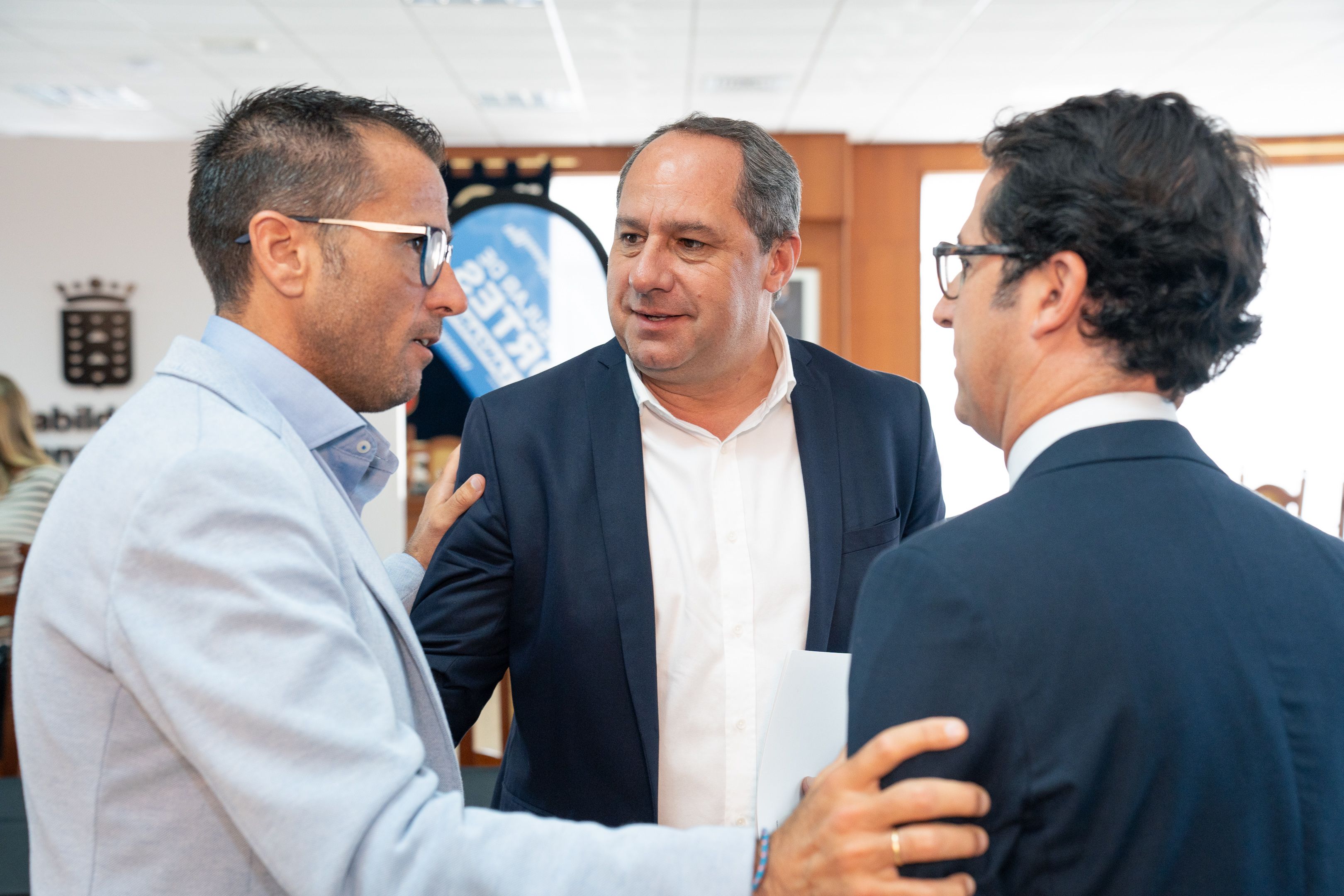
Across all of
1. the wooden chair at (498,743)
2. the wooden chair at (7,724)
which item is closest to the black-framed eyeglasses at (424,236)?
the wooden chair at (498,743)

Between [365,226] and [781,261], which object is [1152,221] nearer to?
[365,226]

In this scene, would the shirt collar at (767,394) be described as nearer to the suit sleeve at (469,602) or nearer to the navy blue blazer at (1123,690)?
the suit sleeve at (469,602)

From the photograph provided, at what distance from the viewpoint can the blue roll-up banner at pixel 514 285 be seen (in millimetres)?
4418

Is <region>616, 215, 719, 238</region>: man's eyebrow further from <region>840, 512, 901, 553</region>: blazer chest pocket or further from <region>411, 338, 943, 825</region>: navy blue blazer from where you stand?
<region>840, 512, 901, 553</region>: blazer chest pocket

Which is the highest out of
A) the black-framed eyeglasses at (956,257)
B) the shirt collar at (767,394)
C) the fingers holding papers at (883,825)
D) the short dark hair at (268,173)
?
the short dark hair at (268,173)

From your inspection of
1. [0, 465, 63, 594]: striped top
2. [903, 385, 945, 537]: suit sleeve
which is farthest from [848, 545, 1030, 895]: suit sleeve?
[0, 465, 63, 594]: striped top

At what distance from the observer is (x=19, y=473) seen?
15.4 feet

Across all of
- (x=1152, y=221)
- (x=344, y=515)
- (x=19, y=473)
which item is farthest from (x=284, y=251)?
(x=19, y=473)

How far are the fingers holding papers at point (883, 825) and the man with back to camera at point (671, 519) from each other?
0.60m

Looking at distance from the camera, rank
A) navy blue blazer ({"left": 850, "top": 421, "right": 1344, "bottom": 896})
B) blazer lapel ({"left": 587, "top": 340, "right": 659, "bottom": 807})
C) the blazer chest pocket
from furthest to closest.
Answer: the blazer chest pocket
blazer lapel ({"left": 587, "top": 340, "right": 659, "bottom": 807})
navy blue blazer ({"left": 850, "top": 421, "right": 1344, "bottom": 896})

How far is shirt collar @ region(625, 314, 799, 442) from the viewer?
1645 mm

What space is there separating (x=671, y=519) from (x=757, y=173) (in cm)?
Answer: 62

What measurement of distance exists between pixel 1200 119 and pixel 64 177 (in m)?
7.09

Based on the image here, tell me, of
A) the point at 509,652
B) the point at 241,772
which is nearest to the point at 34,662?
the point at 241,772
